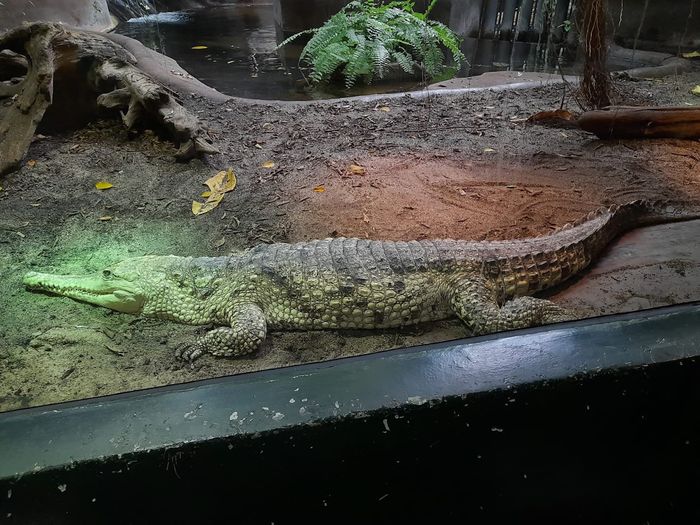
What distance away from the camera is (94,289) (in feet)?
7.52

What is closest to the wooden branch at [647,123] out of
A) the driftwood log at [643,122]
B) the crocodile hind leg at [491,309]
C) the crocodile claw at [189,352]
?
the driftwood log at [643,122]

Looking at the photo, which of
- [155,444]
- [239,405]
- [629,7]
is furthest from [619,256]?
[629,7]

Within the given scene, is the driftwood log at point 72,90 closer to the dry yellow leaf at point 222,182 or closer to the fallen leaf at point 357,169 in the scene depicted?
the dry yellow leaf at point 222,182

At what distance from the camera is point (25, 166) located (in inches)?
138

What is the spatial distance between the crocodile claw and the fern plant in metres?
4.12

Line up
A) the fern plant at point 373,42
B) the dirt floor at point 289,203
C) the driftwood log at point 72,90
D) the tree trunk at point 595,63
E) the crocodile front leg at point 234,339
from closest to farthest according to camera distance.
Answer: the dirt floor at point 289,203, the crocodile front leg at point 234,339, the driftwood log at point 72,90, the tree trunk at point 595,63, the fern plant at point 373,42

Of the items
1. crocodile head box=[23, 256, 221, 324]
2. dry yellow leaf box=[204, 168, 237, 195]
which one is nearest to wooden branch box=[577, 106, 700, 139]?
dry yellow leaf box=[204, 168, 237, 195]

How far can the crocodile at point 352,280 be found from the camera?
2281mm

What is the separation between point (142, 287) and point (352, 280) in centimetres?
102

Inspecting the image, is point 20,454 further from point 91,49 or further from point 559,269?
point 91,49

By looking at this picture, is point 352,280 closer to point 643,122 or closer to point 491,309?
point 491,309

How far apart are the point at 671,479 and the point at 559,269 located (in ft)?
3.32

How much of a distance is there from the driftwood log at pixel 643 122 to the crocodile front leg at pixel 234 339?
292 centimetres

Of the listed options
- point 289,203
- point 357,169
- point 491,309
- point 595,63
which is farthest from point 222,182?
point 595,63
